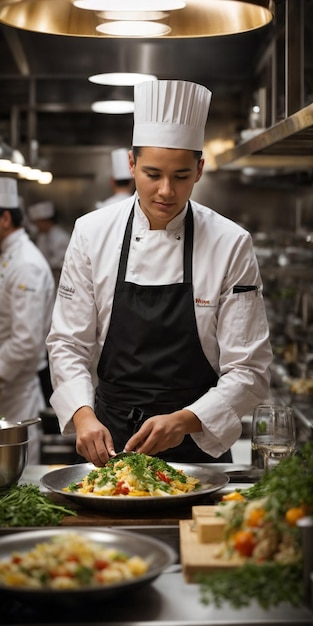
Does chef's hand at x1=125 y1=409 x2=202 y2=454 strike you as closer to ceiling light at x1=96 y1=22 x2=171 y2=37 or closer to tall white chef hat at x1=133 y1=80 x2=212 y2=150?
tall white chef hat at x1=133 y1=80 x2=212 y2=150

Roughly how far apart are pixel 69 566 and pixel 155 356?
4.19ft

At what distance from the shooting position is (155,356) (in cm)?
275

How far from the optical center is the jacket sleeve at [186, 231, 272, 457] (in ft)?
8.46

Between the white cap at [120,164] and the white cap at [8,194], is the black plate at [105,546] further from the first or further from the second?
the white cap at [120,164]

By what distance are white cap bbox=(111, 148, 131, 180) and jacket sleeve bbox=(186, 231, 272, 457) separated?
152 inches

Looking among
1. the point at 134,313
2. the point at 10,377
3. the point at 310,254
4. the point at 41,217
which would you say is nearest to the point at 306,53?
the point at 310,254

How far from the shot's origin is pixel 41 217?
8.94 metres

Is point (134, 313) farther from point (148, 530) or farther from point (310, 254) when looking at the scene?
point (310, 254)

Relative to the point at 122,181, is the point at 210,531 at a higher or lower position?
lower

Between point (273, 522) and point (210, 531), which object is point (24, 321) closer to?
point (210, 531)

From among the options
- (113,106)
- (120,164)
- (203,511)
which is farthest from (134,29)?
(120,164)

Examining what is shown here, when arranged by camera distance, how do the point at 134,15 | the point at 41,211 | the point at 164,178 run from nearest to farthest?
the point at 134,15, the point at 164,178, the point at 41,211

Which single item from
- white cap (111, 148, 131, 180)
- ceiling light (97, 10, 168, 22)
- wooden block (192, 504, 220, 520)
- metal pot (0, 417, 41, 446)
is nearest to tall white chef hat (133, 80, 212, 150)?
ceiling light (97, 10, 168, 22)

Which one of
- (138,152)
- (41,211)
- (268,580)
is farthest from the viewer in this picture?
(41,211)
